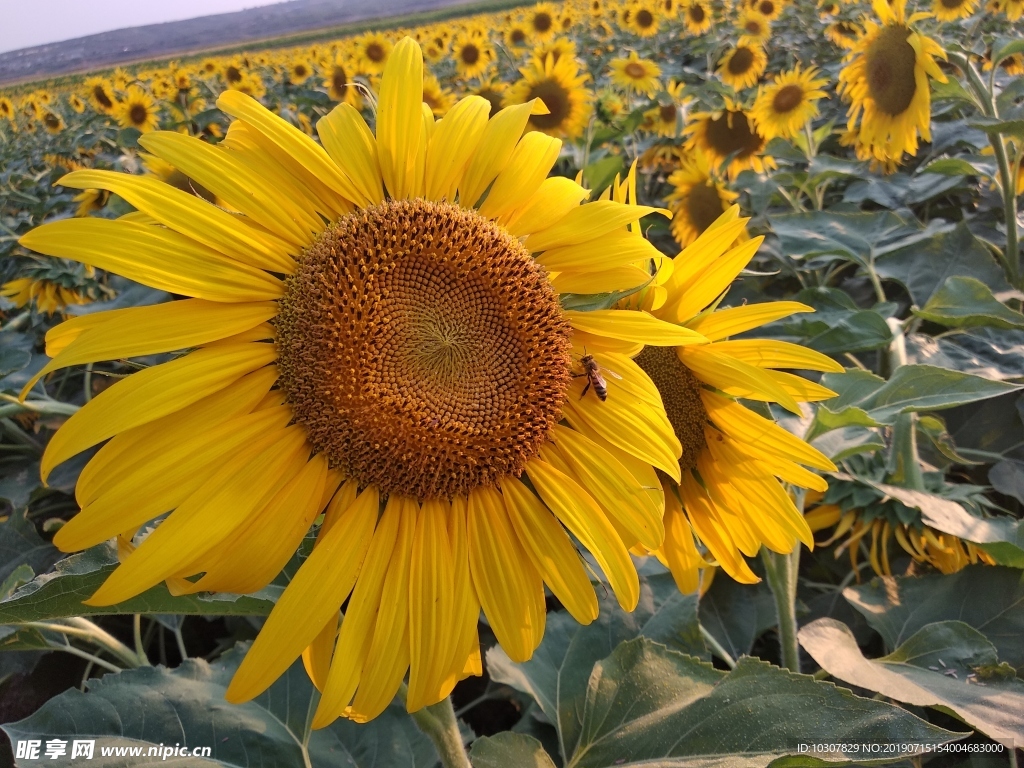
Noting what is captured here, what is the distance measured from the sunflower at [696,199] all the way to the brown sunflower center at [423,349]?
9.87ft

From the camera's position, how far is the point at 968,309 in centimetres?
224

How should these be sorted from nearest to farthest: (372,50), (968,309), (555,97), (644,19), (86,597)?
(86,597) → (968,309) → (555,97) → (372,50) → (644,19)

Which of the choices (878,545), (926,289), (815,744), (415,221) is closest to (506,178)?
(415,221)

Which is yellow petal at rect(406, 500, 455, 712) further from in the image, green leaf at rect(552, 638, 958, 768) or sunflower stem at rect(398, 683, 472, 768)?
green leaf at rect(552, 638, 958, 768)

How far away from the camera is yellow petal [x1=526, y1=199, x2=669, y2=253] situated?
121cm

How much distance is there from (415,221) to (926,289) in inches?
96.7

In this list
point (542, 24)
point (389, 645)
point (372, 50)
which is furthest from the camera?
point (542, 24)

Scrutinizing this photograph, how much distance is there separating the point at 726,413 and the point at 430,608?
2.56ft

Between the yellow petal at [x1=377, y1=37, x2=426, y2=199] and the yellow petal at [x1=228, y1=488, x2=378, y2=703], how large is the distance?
586 millimetres

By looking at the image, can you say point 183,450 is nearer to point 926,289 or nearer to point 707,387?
point 707,387

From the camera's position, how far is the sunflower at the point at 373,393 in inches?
38.3

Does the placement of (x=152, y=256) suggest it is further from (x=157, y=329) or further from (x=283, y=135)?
(x=283, y=135)

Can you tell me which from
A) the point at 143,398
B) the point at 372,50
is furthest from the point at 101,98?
the point at 143,398

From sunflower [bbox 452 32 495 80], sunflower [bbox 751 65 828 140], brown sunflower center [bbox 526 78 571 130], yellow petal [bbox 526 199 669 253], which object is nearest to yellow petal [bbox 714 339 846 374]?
yellow petal [bbox 526 199 669 253]
